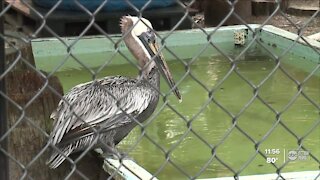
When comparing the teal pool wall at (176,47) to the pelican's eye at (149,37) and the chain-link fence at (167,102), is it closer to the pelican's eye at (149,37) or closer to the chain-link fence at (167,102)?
the chain-link fence at (167,102)

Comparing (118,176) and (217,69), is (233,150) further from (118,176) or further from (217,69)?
(217,69)

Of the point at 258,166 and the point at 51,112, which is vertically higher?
the point at 51,112

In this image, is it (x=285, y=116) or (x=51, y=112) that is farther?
(x=285, y=116)

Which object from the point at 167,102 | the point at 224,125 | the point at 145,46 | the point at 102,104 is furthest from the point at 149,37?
the point at 167,102

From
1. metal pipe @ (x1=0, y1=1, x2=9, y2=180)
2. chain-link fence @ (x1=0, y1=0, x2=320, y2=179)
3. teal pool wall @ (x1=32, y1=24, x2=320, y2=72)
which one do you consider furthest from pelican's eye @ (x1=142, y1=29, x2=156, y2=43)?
teal pool wall @ (x1=32, y1=24, x2=320, y2=72)

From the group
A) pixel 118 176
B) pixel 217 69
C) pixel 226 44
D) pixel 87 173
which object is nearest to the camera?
pixel 118 176

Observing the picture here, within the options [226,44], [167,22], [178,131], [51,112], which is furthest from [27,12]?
[51,112]

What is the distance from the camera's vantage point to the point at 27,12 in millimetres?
7359

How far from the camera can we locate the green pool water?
152 inches

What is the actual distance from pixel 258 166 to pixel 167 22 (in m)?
3.62

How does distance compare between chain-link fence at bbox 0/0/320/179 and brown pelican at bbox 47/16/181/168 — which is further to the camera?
brown pelican at bbox 47/16/181/168

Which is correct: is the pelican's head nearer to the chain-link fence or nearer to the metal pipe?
the chain-link fence

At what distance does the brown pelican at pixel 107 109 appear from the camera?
328 centimetres

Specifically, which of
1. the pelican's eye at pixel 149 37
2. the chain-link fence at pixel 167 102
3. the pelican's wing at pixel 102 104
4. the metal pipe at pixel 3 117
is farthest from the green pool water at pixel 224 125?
Result: the metal pipe at pixel 3 117
